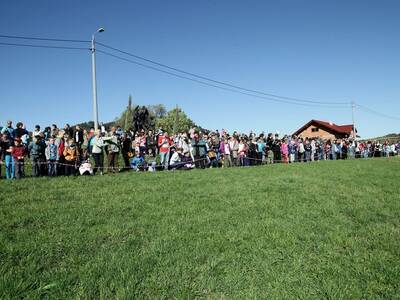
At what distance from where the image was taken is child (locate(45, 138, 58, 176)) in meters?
15.2

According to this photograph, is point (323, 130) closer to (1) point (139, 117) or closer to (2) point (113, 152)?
(1) point (139, 117)

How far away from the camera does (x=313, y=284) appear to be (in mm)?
4969

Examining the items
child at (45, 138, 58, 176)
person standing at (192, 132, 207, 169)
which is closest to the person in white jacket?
child at (45, 138, 58, 176)

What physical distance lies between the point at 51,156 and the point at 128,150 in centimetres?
428

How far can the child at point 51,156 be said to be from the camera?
1516 cm

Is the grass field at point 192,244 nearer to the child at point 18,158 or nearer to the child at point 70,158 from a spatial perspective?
the child at point 18,158

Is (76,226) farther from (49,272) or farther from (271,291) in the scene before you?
(271,291)

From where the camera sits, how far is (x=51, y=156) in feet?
49.8

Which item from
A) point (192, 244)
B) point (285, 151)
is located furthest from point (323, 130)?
point (192, 244)

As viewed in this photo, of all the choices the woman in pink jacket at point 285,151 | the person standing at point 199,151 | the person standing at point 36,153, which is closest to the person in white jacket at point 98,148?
the person standing at point 36,153

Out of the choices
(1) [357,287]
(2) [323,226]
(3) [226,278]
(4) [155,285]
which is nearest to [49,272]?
(4) [155,285]

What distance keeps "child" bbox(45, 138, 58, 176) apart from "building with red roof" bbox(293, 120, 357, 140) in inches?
2958

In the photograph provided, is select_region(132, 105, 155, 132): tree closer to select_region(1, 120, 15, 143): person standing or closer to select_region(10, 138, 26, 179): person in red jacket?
select_region(1, 120, 15, 143): person standing

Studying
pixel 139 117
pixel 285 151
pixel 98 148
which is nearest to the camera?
pixel 98 148
